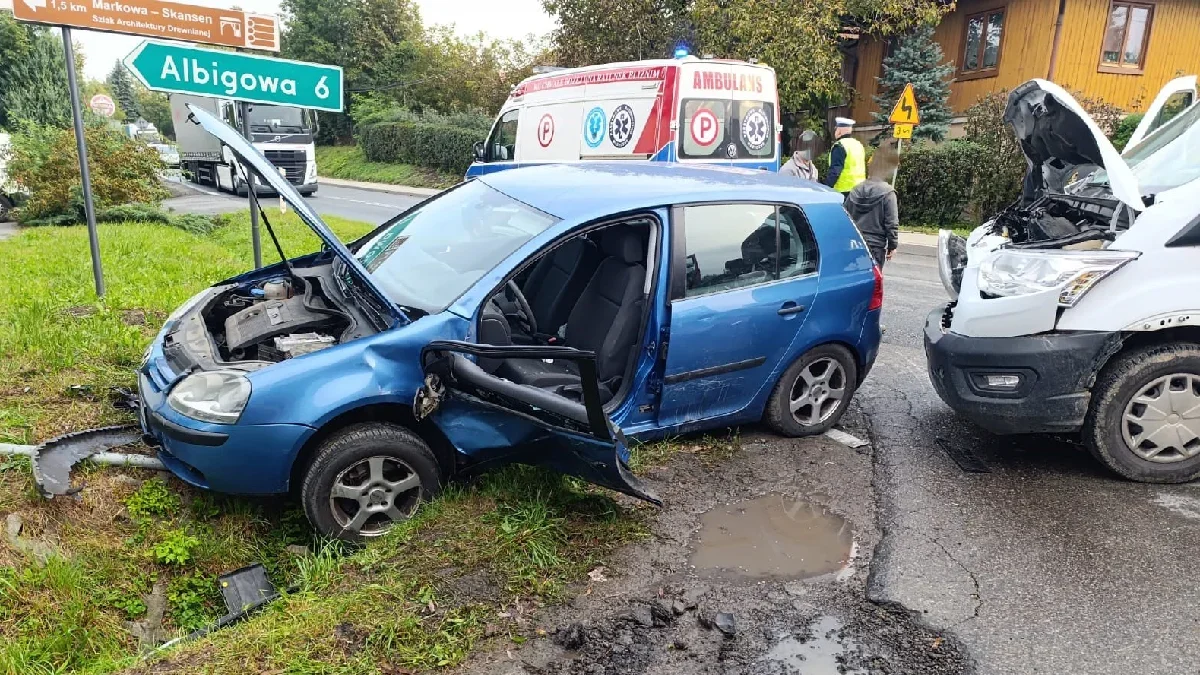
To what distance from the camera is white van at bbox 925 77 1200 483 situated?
3.77 metres

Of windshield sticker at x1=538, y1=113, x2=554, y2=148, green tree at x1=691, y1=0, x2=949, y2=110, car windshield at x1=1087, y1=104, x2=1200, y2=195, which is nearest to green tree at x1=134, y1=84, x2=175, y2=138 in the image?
green tree at x1=691, y1=0, x2=949, y2=110

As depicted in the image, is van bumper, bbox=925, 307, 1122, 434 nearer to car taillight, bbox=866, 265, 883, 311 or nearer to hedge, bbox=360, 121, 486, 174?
car taillight, bbox=866, 265, 883, 311

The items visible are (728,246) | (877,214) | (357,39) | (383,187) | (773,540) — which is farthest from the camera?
(357,39)

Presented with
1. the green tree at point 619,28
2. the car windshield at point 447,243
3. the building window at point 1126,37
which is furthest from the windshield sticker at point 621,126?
the building window at point 1126,37

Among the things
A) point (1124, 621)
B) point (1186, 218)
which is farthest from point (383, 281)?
point (1186, 218)

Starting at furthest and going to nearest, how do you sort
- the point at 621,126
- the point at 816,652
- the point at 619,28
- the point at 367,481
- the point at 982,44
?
the point at 619,28
the point at 982,44
the point at 621,126
the point at 367,481
the point at 816,652

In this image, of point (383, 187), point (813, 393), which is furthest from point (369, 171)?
point (813, 393)

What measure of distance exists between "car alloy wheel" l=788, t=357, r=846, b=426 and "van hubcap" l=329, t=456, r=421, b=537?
7.31ft

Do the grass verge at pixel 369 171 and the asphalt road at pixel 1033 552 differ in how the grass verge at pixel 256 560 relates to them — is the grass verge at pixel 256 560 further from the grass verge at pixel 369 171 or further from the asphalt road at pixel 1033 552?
the grass verge at pixel 369 171

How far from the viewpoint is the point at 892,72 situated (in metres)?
19.3

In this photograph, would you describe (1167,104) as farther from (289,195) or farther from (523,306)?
(289,195)

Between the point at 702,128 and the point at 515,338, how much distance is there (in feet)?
23.2

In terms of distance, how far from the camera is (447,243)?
13.7 ft

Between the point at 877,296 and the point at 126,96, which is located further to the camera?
the point at 126,96
